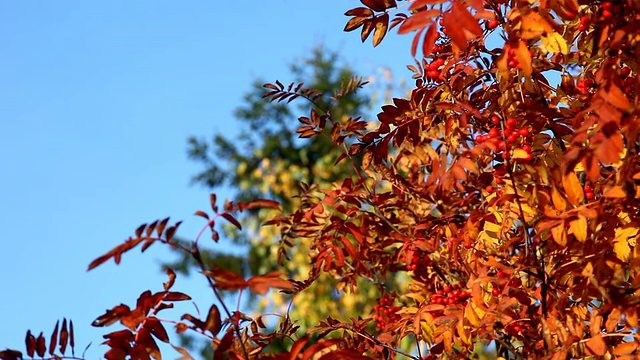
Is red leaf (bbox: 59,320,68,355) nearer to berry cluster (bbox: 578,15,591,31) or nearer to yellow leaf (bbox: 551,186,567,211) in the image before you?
yellow leaf (bbox: 551,186,567,211)

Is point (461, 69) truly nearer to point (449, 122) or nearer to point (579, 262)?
point (449, 122)

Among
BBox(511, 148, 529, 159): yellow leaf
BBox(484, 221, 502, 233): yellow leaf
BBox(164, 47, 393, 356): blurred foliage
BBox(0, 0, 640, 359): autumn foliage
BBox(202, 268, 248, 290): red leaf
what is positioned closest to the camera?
BBox(202, 268, 248, 290): red leaf

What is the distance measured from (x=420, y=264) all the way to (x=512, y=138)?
0.91m

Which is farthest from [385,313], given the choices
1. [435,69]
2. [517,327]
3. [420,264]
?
[435,69]

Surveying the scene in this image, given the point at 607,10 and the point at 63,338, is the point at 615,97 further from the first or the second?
the point at 63,338

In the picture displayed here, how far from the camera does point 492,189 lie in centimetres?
242

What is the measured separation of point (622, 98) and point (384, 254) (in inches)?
62.9

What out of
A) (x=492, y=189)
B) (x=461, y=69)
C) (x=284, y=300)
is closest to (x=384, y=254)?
(x=492, y=189)

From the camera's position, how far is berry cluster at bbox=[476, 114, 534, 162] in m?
2.03

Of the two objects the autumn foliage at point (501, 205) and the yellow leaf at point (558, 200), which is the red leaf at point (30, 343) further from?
the yellow leaf at point (558, 200)

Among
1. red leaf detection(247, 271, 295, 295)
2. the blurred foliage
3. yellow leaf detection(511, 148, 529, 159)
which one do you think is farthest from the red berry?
the blurred foliage

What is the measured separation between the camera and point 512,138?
2.09 meters

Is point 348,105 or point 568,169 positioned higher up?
point 348,105

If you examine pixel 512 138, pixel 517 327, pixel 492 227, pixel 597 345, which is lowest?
pixel 597 345
